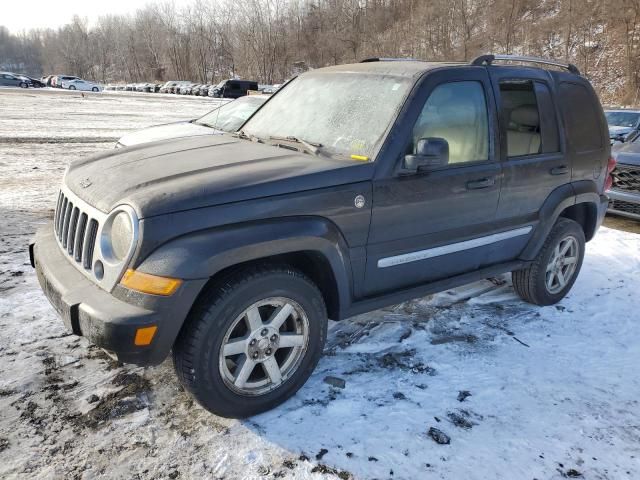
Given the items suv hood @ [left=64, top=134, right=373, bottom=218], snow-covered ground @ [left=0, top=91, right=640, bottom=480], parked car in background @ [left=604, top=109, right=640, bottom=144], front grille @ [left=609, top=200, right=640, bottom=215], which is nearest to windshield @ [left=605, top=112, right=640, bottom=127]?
parked car in background @ [left=604, top=109, right=640, bottom=144]

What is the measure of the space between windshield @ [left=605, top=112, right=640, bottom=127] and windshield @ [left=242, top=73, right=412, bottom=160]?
879 cm

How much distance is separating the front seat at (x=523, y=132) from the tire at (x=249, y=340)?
1952 mm

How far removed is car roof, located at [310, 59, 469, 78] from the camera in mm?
3359

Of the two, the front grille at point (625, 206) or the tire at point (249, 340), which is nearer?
the tire at point (249, 340)

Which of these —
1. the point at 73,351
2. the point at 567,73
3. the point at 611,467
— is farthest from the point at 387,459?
the point at 567,73

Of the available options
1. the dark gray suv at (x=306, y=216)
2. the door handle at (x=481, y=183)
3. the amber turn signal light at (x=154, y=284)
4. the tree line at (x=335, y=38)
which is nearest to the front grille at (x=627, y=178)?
the dark gray suv at (x=306, y=216)

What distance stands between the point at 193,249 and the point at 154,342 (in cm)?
48

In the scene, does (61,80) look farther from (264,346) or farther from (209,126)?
(264,346)

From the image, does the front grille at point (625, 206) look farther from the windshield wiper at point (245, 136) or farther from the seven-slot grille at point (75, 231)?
the seven-slot grille at point (75, 231)

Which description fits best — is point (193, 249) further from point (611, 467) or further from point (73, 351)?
point (611, 467)

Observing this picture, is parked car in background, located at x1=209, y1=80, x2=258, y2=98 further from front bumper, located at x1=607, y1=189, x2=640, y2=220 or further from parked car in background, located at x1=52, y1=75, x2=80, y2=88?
front bumper, located at x1=607, y1=189, x2=640, y2=220

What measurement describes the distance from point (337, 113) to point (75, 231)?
1.82m

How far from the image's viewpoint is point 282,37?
6869cm

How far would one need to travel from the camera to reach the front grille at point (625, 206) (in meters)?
7.36
